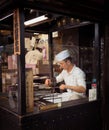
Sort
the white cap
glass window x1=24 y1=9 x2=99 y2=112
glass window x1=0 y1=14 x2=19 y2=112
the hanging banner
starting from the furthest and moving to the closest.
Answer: the white cap < glass window x1=24 y1=9 x2=99 y2=112 < glass window x1=0 y1=14 x2=19 y2=112 < the hanging banner

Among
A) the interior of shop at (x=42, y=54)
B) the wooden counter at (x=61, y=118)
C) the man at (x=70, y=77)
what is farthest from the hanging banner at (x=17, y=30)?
the man at (x=70, y=77)

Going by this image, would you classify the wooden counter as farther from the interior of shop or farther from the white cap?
the white cap

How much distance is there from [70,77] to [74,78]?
Answer: 10 centimetres

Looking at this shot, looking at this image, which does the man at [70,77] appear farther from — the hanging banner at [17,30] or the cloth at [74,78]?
the hanging banner at [17,30]

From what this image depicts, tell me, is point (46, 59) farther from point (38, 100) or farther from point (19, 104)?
point (19, 104)

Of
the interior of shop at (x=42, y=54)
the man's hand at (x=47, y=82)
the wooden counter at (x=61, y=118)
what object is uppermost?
the interior of shop at (x=42, y=54)

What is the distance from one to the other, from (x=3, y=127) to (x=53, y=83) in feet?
3.52

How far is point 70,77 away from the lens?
2855 mm

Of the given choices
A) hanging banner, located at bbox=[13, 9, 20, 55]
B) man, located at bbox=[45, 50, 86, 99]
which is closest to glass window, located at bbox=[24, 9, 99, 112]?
man, located at bbox=[45, 50, 86, 99]

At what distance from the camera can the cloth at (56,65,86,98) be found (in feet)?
8.69

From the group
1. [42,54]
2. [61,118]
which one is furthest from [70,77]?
[61,118]

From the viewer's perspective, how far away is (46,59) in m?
3.20

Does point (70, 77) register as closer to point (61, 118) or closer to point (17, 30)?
point (61, 118)

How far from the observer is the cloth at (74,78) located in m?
2.65
